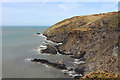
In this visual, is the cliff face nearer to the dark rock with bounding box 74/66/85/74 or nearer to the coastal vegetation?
the coastal vegetation

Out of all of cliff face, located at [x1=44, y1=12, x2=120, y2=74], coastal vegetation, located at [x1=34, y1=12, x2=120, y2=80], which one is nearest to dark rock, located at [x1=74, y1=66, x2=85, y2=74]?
coastal vegetation, located at [x1=34, y1=12, x2=120, y2=80]

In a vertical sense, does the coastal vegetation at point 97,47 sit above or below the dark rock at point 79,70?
above

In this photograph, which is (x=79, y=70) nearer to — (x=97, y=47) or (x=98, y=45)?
(x=97, y=47)

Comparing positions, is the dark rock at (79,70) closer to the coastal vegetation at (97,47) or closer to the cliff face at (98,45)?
the coastal vegetation at (97,47)

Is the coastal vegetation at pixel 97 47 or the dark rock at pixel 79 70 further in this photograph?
the dark rock at pixel 79 70

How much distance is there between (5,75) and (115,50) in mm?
35175

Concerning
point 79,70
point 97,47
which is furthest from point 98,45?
point 79,70

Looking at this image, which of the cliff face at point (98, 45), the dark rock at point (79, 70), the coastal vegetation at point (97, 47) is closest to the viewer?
the coastal vegetation at point (97, 47)

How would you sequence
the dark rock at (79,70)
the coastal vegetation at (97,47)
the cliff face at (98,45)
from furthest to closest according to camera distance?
the cliff face at (98,45) < the dark rock at (79,70) < the coastal vegetation at (97,47)

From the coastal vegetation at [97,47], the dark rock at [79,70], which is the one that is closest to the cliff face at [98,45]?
the coastal vegetation at [97,47]

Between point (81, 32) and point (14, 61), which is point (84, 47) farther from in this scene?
point (14, 61)

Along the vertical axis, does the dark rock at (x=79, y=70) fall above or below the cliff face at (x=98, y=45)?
below

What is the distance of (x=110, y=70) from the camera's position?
32.1 metres

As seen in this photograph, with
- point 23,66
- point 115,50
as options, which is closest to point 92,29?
point 115,50
